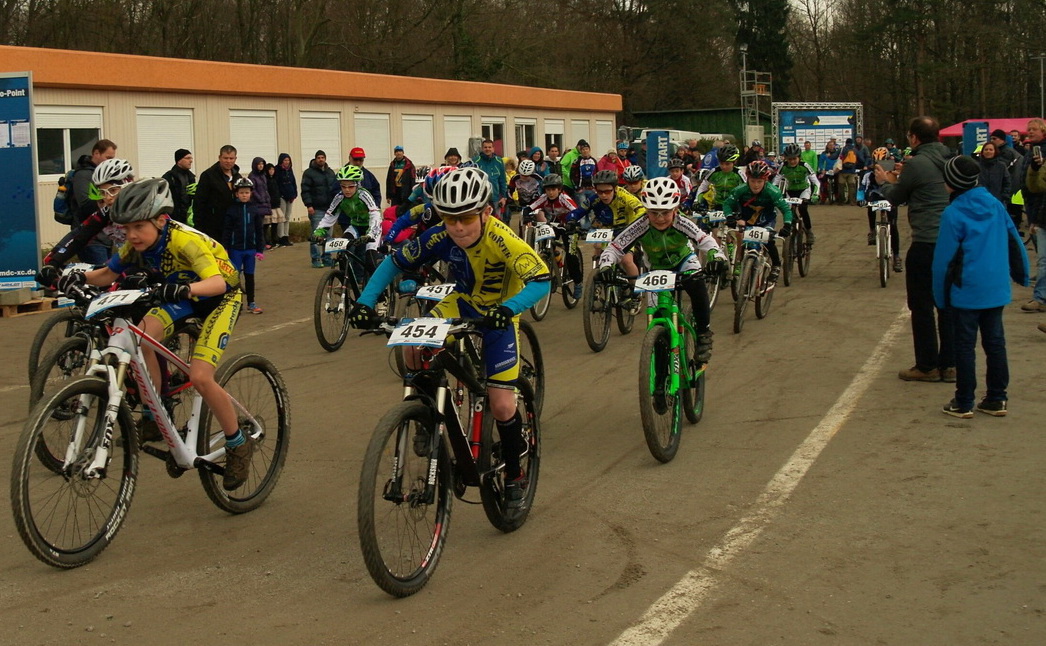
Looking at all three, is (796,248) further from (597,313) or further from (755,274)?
(597,313)

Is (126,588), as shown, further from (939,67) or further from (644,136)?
(939,67)

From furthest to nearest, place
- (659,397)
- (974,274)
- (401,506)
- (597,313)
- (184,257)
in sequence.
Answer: (597,313) < (974,274) < (659,397) < (184,257) < (401,506)

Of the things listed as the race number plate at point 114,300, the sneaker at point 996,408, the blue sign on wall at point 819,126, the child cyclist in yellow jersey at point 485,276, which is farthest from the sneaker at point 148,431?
the blue sign on wall at point 819,126

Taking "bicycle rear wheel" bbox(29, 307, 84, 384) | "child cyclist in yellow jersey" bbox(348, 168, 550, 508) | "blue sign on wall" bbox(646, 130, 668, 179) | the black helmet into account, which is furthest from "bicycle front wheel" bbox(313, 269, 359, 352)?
"blue sign on wall" bbox(646, 130, 668, 179)

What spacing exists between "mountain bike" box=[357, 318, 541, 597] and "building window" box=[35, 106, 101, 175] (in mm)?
18403

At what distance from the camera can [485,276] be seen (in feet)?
21.3

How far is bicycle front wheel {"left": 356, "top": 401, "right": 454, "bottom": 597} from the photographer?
5109 millimetres

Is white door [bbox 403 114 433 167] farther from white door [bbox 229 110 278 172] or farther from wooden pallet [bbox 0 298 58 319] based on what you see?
wooden pallet [bbox 0 298 58 319]

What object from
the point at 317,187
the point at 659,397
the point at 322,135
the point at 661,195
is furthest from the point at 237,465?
the point at 322,135

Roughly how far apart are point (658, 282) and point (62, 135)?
17.7 m

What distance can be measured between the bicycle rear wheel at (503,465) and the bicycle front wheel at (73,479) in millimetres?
1738

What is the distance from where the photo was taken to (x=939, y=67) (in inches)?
2660

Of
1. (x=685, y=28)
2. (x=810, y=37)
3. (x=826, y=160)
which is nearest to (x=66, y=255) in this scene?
(x=826, y=160)

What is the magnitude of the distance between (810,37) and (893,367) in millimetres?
77799
